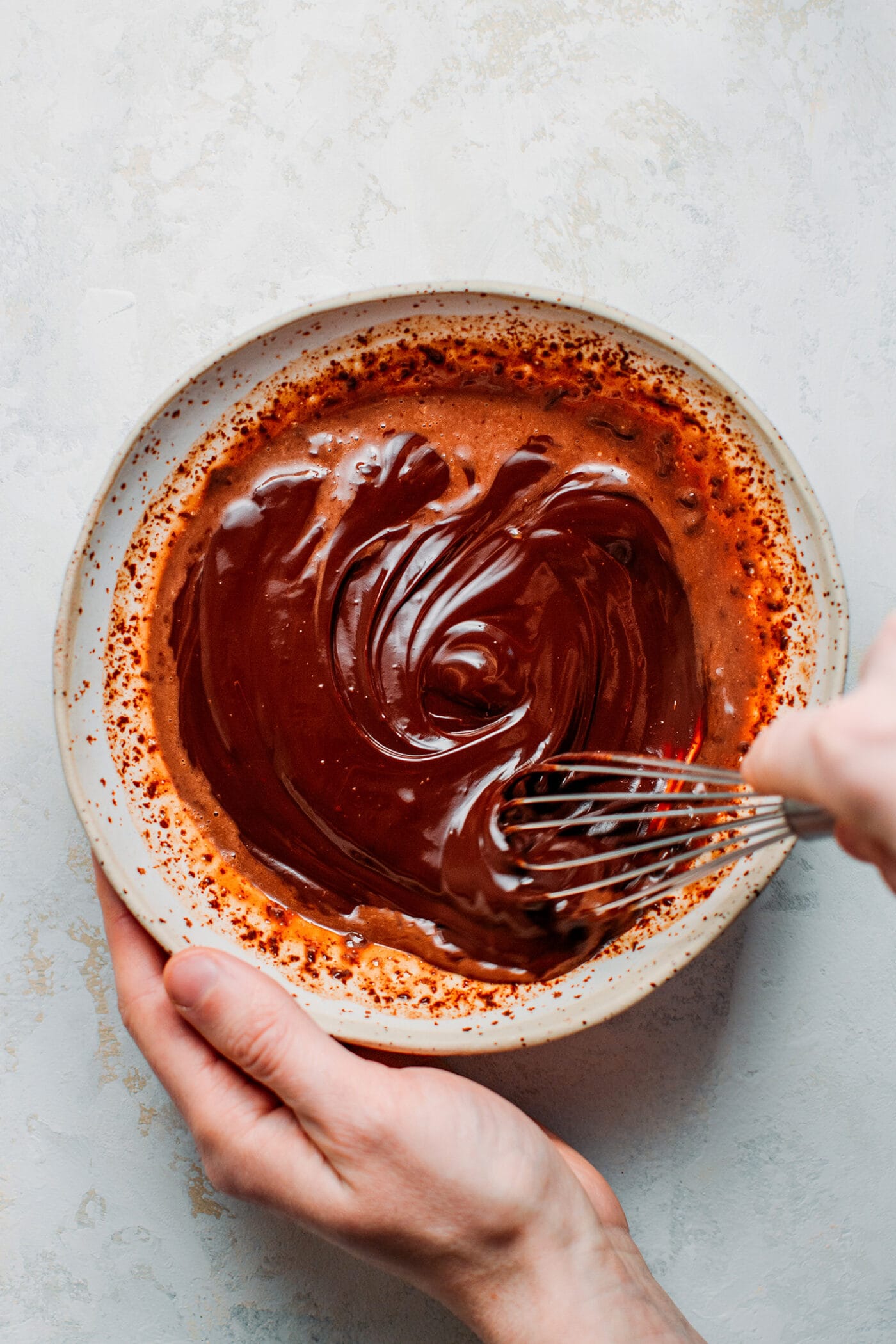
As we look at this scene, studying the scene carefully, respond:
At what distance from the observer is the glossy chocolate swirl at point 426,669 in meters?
1.50

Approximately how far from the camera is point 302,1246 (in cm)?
161

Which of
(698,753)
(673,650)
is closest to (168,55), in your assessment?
(673,650)

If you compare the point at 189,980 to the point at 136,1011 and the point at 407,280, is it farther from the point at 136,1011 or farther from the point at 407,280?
the point at 407,280

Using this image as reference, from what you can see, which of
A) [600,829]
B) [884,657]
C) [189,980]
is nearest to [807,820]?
[884,657]

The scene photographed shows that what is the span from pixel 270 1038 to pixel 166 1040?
24cm

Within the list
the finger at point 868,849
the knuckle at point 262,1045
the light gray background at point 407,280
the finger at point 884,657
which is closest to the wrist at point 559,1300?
the light gray background at point 407,280

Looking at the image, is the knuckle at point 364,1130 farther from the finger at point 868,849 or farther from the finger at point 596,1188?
the finger at point 868,849

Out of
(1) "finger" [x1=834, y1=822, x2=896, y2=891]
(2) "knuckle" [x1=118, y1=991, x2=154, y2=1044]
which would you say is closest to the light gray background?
(2) "knuckle" [x1=118, y1=991, x2=154, y2=1044]

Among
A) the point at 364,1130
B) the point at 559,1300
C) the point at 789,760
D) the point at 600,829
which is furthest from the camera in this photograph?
the point at 600,829

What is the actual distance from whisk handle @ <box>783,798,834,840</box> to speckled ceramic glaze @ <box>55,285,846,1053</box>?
15.1 inches

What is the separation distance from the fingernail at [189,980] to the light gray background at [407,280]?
1.13 ft

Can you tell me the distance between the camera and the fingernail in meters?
1.33

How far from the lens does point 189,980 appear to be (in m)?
1.33

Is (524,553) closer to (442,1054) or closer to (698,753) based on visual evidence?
(698,753)
